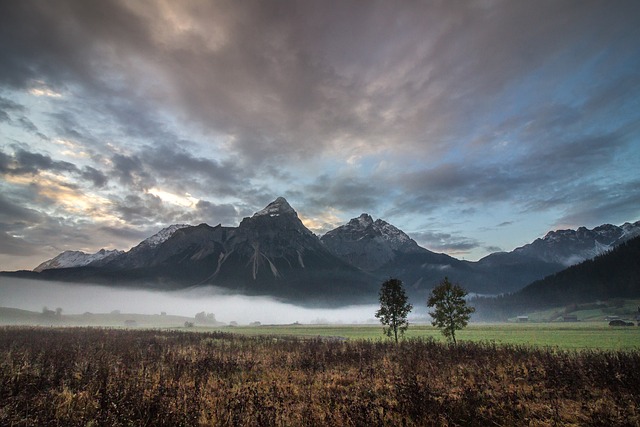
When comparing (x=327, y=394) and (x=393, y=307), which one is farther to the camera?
(x=393, y=307)

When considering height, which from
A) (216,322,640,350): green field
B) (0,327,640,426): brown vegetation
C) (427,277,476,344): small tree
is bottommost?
(216,322,640,350): green field

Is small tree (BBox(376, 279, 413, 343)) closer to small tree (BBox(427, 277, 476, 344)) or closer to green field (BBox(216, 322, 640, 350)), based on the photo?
green field (BBox(216, 322, 640, 350))

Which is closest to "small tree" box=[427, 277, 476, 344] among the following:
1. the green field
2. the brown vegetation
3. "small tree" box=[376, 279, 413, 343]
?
the green field

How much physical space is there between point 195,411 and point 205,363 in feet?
37.1

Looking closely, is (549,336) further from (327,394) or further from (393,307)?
(327,394)

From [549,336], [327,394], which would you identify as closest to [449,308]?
[327,394]

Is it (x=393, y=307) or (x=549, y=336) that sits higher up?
(x=393, y=307)

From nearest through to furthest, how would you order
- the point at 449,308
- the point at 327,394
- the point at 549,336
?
the point at 327,394, the point at 449,308, the point at 549,336

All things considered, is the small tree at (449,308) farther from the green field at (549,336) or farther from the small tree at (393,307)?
the small tree at (393,307)

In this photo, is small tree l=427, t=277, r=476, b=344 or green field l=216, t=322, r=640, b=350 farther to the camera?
green field l=216, t=322, r=640, b=350

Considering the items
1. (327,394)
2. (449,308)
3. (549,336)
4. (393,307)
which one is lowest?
(549,336)

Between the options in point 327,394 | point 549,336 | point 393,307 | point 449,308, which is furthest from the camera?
point 549,336

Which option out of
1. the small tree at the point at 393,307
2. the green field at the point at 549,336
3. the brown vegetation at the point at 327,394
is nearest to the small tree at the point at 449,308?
the green field at the point at 549,336

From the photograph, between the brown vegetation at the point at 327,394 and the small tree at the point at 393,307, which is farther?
the small tree at the point at 393,307
